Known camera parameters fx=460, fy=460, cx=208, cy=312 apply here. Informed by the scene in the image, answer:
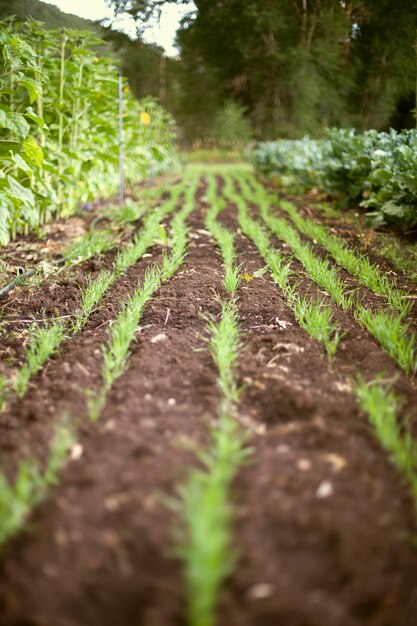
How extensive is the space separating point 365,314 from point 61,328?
1538 millimetres

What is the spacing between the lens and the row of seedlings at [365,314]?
199 centimetres

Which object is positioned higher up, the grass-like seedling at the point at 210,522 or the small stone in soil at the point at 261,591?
the grass-like seedling at the point at 210,522

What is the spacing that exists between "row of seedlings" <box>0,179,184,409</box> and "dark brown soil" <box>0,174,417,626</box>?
6cm

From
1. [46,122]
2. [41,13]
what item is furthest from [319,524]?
[41,13]

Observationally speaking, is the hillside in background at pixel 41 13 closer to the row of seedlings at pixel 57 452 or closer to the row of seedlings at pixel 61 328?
the row of seedlings at pixel 61 328

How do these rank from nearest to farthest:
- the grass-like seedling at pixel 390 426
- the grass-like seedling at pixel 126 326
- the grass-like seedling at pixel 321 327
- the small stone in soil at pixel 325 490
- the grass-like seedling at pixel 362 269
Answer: the small stone in soil at pixel 325 490
the grass-like seedling at pixel 390 426
the grass-like seedling at pixel 126 326
the grass-like seedling at pixel 321 327
the grass-like seedling at pixel 362 269

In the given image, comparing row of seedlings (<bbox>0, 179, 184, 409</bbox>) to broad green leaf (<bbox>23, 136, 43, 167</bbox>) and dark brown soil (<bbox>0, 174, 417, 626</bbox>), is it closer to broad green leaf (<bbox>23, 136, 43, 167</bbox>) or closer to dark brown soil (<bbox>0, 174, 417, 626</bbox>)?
dark brown soil (<bbox>0, 174, 417, 626</bbox>)

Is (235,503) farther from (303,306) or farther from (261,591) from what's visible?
(303,306)

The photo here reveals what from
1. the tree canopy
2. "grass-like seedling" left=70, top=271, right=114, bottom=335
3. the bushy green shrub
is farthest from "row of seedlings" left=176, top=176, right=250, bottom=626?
the tree canopy

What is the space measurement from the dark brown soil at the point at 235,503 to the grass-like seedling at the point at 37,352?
0.05 metres

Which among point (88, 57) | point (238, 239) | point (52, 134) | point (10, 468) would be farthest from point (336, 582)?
point (88, 57)

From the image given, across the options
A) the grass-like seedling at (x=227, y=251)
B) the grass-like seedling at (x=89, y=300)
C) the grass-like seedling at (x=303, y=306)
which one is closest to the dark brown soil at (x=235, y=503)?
the grass-like seedling at (x=303, y=306)

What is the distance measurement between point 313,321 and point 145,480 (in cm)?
134

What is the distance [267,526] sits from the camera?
1.08 metres
